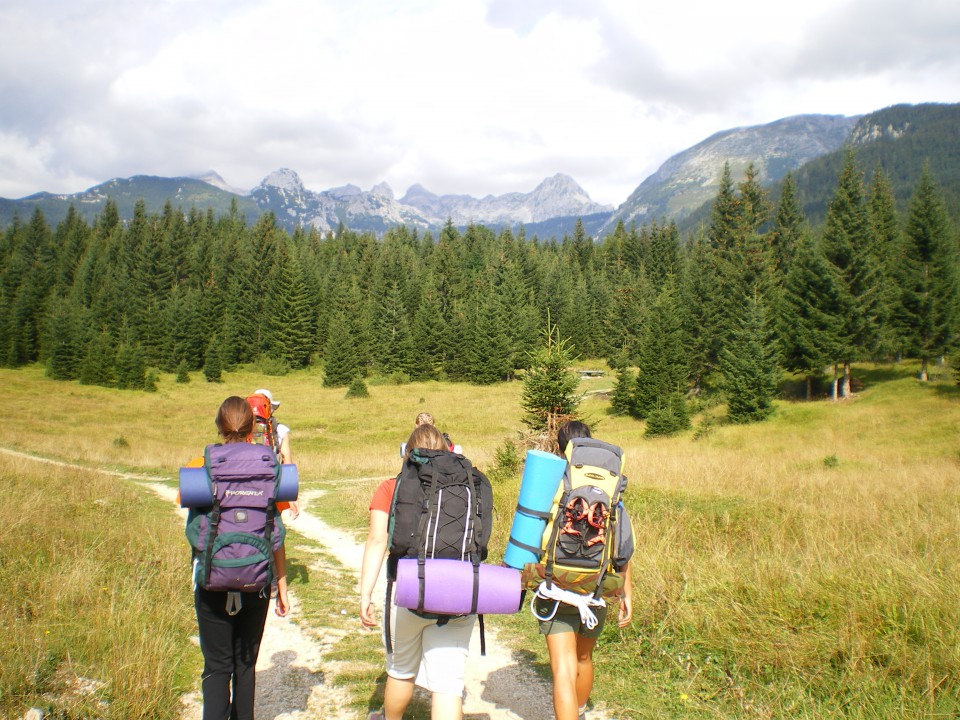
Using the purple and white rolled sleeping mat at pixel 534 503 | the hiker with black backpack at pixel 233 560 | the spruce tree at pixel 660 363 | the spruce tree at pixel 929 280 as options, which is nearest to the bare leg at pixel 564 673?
the purple and white rolled sleeping mat at pixel 534 503

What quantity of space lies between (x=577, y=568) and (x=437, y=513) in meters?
0.94

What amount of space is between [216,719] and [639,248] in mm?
91455

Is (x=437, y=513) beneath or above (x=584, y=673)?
above

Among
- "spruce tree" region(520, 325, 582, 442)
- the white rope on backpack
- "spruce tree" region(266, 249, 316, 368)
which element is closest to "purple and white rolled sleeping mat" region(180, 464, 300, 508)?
the white rope on backpack

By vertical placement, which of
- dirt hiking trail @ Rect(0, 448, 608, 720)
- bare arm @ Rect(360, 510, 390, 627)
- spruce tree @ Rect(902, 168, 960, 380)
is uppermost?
spruce tree @ Rect(902, 168, 960, 380)

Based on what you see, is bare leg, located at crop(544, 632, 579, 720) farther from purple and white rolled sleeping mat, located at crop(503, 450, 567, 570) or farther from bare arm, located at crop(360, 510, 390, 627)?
bare arm, located at crop(360, 510, 390, 627)

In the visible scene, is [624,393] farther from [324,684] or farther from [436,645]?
[436,645]

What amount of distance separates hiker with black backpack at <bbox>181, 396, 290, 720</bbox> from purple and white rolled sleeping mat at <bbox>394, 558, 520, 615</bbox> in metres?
0.85

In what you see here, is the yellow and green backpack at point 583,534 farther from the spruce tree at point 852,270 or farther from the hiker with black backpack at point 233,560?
the spruce tree at point 852,270

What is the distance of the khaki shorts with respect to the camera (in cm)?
350

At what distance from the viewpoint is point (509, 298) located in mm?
66500

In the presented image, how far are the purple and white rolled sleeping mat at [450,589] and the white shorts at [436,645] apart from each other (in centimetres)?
27

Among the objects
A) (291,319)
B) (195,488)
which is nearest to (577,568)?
(195,488)

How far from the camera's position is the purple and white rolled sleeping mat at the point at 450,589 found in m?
2.98
